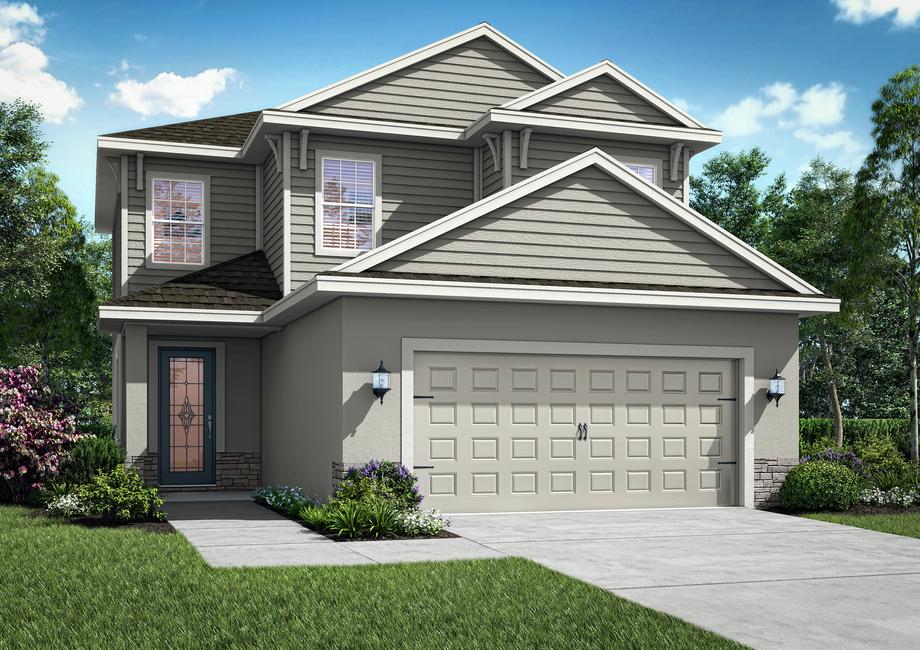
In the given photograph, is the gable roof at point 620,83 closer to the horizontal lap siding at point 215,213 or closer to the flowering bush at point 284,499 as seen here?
the horizontal lap siding at point 215,213

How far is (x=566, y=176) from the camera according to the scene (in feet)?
50.7

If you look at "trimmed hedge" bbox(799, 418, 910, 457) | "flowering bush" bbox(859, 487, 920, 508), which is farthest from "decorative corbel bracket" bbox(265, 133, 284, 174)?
"trimmed hedge" bbox(799, 418, 910, 457)

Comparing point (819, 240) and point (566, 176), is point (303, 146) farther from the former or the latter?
point (819, 240)

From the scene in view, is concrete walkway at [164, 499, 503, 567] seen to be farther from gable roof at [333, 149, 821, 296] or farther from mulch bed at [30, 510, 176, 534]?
gable roof at [333, 149, 821, 296]

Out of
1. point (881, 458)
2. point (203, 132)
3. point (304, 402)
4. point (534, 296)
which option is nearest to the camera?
point (534, 296)

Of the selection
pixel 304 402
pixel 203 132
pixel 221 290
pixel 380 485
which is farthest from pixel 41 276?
pixel 380 485

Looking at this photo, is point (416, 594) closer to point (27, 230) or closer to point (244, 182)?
point (244, 182)

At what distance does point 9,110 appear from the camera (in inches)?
1176

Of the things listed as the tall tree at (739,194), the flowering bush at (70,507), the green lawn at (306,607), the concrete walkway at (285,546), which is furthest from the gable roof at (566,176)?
the tall tree at (739,194)

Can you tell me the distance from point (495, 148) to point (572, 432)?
608 cm

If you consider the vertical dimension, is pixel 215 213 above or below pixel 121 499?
above

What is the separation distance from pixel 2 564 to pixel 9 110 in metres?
23.1

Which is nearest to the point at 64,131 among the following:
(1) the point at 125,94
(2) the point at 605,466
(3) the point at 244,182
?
(1) the point at 125,94

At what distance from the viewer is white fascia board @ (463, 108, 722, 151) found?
60.0 feet
